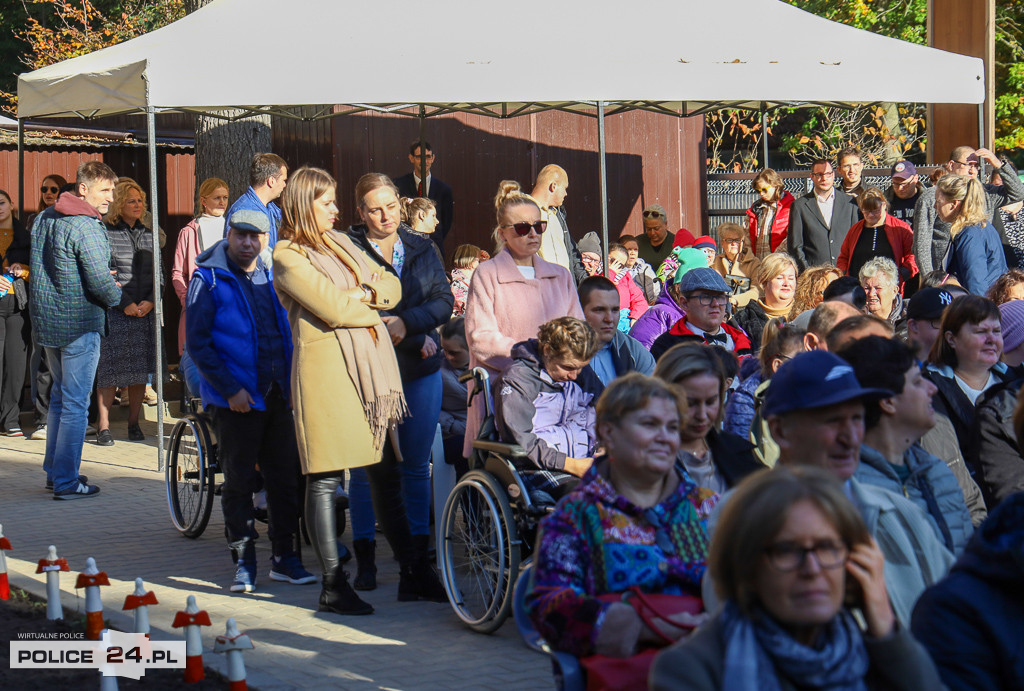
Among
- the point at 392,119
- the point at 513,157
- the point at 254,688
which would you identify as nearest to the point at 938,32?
the point at 513,157

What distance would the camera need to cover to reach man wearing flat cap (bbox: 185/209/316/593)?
20.9ft

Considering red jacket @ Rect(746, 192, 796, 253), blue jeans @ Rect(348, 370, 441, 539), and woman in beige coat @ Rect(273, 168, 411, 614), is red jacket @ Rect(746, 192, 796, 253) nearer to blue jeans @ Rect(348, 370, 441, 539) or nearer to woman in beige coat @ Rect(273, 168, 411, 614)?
blue jeans @ Rect(348, 370, 441, 539)

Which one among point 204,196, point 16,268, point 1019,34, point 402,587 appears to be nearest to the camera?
point 402,587

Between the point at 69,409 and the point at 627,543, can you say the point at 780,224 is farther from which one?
the point at 627,543

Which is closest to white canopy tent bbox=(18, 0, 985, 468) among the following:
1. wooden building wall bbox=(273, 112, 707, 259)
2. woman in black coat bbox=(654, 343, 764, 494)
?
wooden building wall bbox=(273, 112, 707, 259)

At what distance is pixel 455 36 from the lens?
9.88 metres

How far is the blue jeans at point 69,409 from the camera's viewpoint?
8891 mm

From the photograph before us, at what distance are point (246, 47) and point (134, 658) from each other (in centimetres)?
554

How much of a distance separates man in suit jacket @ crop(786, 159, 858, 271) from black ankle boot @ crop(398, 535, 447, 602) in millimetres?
6328

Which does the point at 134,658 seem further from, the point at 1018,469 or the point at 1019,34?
the point at 1019,34

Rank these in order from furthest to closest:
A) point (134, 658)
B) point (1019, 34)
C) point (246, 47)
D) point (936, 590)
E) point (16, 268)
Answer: point (1019, 34)
point (16, 268)
point (246, 47)
point (134, 658)
point (936, 590)

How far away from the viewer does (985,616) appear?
8.56 feet

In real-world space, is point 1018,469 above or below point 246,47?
below

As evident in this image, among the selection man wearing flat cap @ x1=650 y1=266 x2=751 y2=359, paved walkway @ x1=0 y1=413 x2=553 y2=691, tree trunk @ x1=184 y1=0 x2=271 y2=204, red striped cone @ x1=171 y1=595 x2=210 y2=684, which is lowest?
paved walkway @ x1=0 y1=413 x2=553 y2=691
